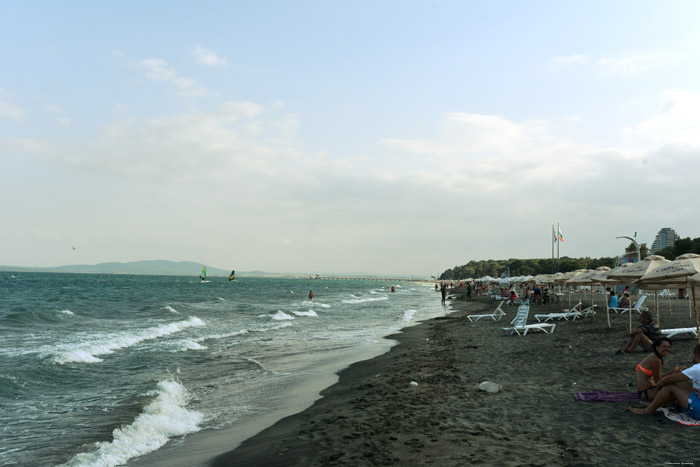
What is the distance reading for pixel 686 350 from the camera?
1076 centimetres

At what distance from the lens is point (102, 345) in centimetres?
1681

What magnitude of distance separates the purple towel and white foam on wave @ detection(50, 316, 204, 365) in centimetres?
1348

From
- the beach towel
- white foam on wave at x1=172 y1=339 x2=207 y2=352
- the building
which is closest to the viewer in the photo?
the beach towel

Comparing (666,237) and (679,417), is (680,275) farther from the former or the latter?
(666,237)

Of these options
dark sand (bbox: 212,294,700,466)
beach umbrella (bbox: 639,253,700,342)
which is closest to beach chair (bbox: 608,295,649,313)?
dark sand (bbox: 212,294,700,466)

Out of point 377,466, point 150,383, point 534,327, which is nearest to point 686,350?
point 534,327

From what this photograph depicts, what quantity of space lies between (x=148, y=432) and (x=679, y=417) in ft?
25.3

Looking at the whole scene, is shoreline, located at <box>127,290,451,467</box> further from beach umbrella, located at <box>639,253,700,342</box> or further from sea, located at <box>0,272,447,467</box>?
beach umbrella, located at <box>639,253,700,342</box>

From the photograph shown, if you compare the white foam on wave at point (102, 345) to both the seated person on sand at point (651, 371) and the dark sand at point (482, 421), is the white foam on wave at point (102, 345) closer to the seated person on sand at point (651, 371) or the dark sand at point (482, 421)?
the dark sand at point (482, 421)

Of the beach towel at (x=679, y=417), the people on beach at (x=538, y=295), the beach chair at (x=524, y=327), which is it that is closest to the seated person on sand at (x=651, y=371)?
the beach towel at (x=679, y=417)

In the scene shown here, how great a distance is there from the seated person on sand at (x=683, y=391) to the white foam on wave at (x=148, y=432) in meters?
6.97

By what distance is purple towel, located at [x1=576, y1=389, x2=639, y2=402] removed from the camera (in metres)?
7.05

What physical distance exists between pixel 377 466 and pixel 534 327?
1309cm

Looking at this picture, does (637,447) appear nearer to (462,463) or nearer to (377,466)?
(462,463)
